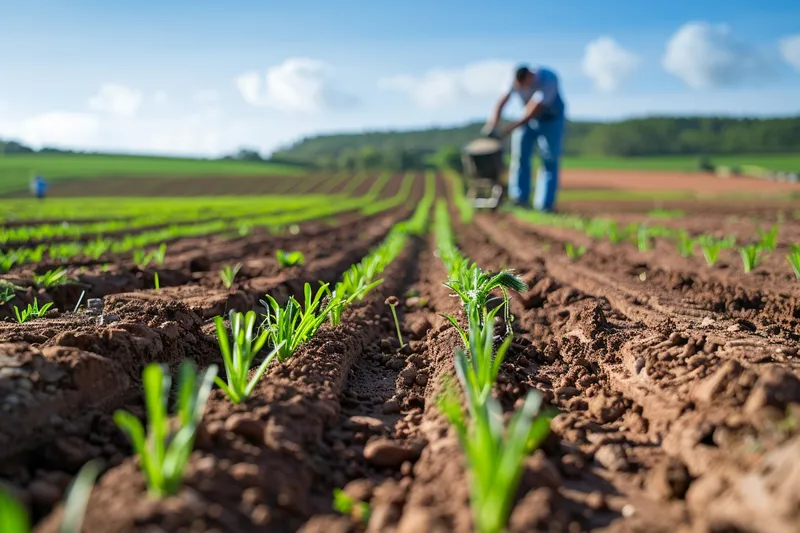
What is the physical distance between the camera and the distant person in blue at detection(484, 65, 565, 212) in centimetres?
1044

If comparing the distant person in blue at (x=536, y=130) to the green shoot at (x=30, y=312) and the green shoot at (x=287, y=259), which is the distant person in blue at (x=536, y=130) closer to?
the green shoot at (x=287, y=259)

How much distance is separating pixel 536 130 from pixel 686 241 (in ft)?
Result: 20.8

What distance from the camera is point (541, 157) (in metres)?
11.6

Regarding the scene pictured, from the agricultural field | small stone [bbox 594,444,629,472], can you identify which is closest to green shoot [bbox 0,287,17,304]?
the agricultural field

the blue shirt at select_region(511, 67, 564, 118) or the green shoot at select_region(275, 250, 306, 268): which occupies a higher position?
the blue shirt at select_region(511, 67, 564, 118)

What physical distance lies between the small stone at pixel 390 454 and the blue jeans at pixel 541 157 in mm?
10097

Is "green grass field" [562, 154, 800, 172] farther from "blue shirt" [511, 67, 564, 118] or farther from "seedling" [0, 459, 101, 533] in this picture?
"seedling" [0, 459, 101, 533]

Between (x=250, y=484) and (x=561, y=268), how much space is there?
4054mm

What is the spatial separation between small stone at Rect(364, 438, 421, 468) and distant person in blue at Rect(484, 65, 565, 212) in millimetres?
9230

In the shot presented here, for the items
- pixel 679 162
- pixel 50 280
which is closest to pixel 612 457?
pixel 50 280

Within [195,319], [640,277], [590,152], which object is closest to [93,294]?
[195,319]

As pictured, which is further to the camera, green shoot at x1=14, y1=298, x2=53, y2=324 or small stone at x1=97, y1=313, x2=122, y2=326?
green shoot at x1=14, y1=298, x2=53, y2=324

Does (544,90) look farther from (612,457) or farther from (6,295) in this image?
(612,457)

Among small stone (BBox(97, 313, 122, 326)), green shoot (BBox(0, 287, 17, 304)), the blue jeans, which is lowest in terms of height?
small stone (BBox(97, 313, 122, 326))
